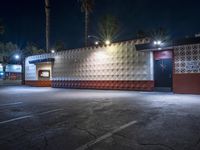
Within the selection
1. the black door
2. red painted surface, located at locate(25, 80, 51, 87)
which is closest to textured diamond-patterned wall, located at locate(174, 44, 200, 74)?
the black door

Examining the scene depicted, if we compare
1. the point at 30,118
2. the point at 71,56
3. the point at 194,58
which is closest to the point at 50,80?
the point at 71,56

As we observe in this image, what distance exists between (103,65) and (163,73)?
6445 millimetres

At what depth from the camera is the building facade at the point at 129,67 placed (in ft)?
50.6

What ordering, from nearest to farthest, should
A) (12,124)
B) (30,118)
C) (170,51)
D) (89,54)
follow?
(12,124), (30,118), (170,51), (89,54)

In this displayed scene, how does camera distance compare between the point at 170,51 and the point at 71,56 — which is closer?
the point at 170,51

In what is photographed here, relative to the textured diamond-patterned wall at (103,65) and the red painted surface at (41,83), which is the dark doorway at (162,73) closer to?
the textured diamond-patterned wall at (103,65)

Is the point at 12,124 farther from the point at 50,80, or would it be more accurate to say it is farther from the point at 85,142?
the point at 50,80

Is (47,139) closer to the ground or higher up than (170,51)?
closer to the ground

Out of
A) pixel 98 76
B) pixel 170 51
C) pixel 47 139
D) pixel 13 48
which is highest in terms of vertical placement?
pixel 13 48

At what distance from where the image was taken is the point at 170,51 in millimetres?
17484

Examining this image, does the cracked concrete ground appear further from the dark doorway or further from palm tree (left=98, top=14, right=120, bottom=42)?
palm tree (left=98, top=14, right=120, bottom=42)

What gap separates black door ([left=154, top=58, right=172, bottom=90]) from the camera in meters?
18.7

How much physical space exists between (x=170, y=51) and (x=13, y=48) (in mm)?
55333

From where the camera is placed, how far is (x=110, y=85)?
21.2 metres
